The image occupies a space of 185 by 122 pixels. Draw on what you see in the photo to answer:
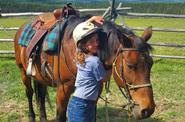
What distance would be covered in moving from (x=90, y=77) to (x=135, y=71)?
391 mm

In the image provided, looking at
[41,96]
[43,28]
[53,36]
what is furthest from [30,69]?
[41,96]

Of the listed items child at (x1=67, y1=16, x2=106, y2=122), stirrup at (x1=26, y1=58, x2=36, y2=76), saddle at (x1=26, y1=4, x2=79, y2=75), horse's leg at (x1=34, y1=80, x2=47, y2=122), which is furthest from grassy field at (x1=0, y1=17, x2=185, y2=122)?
child at (x1=67, y1=16, x2=106, y2=122)

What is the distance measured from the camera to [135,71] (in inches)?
129

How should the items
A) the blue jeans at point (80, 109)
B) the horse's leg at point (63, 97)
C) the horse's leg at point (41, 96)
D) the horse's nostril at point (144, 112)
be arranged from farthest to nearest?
1. the horse's leg at point (41, 96)
2. the horse's leg at point (63, 97)
3. the blue jeans at point (80, 109)
4. the horse's nostril at point (144, 112)

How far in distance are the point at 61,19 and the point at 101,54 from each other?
1.24 meters

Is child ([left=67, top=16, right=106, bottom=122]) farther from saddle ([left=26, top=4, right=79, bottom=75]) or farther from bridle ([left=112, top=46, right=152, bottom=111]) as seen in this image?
saddle ([left=26, top=4, right=79, bottom=75])

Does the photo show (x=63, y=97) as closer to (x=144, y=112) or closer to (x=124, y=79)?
(x=124, y=79)

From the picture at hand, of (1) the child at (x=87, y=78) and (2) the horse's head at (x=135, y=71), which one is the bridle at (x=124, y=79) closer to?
(2) the horse's head at (x=135, y=71)

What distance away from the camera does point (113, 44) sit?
11.6 feet

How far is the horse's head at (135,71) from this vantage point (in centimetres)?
320

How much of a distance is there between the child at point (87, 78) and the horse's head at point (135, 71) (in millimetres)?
174

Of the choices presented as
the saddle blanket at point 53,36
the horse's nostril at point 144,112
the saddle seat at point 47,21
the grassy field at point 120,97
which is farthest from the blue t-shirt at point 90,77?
the grassy field at point 120,97

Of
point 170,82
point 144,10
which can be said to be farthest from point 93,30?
point 144,10

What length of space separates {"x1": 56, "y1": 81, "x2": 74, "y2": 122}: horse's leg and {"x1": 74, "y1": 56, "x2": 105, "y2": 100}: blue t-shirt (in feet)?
2.50
